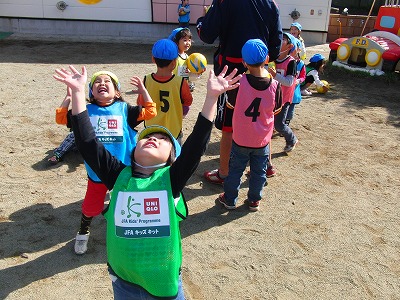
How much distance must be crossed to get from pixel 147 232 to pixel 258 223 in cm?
229

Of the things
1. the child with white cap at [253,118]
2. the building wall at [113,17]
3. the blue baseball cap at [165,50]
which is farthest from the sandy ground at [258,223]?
the building wall at [113,17]

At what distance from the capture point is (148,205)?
2.14 meters

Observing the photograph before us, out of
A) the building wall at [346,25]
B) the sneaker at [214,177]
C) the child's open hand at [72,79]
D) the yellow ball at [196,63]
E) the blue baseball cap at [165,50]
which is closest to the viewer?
the child's open hand at [72,79]

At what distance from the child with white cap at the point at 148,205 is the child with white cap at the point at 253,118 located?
1.63 metres

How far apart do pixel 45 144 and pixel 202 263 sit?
3118mm

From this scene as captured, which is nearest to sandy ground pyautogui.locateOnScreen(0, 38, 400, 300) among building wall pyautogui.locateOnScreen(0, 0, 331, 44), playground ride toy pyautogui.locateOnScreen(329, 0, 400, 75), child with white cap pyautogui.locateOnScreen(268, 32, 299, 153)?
child with white cap pyautogui.locateOnScreen(268, 32, 299, 153)

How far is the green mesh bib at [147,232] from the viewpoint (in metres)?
2.14

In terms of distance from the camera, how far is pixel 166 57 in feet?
13.1

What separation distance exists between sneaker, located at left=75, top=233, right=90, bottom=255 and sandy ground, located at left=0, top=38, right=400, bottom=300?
0.06 metres

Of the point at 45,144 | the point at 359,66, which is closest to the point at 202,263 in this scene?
the point at 45,144

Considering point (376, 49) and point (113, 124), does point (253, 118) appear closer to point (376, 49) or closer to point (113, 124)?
point (113, 124)

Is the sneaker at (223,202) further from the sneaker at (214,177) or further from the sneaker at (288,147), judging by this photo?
the sneaker at (288,147)

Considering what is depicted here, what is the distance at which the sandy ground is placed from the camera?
3422 millimetres

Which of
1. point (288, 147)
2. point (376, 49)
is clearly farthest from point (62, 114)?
point (376, 49)
